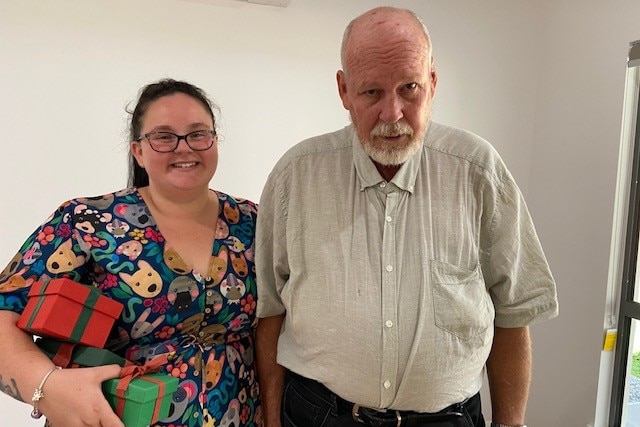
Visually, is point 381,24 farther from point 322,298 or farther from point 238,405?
point 238,405

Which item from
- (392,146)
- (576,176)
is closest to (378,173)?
(392,146)

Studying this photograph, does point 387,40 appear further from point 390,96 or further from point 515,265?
point 515,265

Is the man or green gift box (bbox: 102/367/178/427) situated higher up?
the man

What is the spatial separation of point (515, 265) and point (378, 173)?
400 millimetres

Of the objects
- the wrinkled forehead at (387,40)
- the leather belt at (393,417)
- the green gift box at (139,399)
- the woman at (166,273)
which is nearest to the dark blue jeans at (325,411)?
the leather belt at (393,417)

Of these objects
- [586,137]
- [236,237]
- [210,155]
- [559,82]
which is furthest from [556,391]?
[210,155]

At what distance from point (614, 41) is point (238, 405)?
81.7 inches

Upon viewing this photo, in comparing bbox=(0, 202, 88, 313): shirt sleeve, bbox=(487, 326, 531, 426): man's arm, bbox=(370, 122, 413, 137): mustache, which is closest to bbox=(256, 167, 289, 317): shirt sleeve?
bbox=(370, 122, 413, 137): mustache

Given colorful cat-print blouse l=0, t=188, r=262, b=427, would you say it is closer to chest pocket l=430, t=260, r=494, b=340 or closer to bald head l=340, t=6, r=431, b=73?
chest pocket l=430, t=260, r=494, b=340

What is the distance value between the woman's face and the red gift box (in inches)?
13.0

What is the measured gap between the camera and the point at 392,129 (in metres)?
1.19

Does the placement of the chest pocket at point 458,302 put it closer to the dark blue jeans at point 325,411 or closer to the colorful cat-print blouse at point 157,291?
the dark blue jeans at point 325,411

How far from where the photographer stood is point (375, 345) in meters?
1.19

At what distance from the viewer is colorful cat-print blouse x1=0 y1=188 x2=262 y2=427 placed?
122cm
